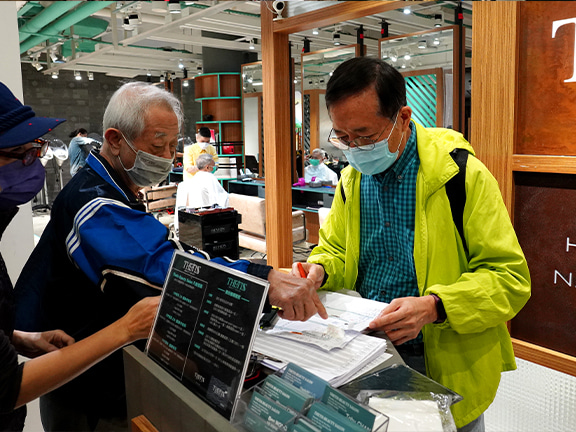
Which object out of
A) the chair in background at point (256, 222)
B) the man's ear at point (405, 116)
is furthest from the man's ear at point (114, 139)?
the chair in background at point (256, 222)

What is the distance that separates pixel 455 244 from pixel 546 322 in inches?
38.9

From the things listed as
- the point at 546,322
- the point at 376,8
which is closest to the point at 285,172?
the point at 376,8

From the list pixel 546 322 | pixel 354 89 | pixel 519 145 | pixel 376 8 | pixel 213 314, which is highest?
pixel 376 8

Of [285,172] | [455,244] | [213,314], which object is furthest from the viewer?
[285,172]

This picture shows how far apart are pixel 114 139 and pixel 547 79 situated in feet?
5.52

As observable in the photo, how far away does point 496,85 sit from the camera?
210 centimetres

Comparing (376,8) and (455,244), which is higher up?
(376,8)

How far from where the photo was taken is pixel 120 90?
1544 millimetres

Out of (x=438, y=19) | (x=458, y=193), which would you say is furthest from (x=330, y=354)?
(x=438, y=19)

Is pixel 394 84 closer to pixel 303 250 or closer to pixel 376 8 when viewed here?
pixel 376 8

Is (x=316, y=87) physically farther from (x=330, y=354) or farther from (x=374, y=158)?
(x=330, y=354)

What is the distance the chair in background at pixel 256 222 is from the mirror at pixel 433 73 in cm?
222

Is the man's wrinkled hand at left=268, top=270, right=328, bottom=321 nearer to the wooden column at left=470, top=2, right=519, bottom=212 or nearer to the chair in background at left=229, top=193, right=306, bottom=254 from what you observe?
the wooden column at left=470, top=2, right=519, bottom=212

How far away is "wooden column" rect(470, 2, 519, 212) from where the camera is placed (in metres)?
2.05
